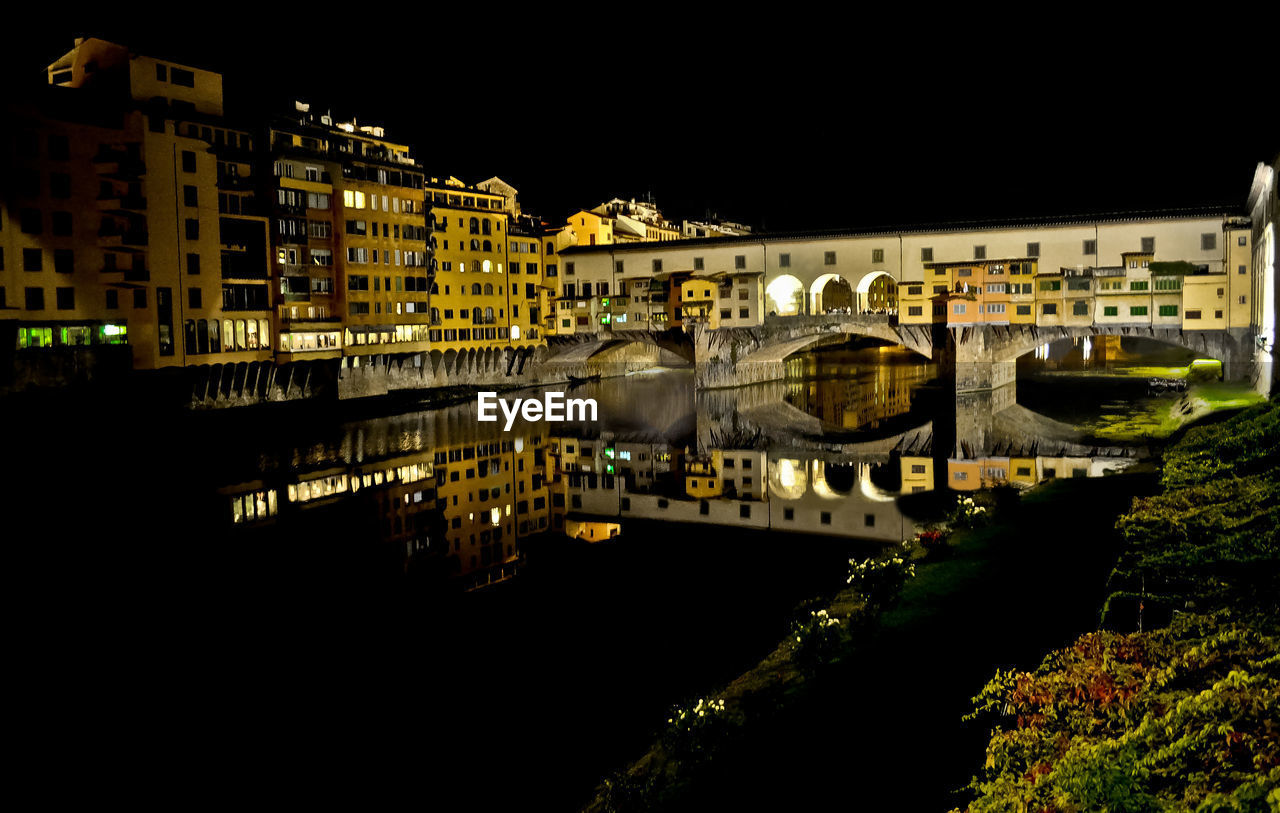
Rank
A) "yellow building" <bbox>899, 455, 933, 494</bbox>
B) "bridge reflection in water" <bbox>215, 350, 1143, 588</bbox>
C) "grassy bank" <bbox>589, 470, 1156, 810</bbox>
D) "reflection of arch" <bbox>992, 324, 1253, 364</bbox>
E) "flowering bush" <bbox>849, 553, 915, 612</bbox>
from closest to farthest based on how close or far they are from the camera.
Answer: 1. "grassy bank" <bbox>589, 470, 1156, 810</bbox>
2. "flowering bush" <bbox>849, 553, 915, 612</bbox>
3. "bridge reflection in water" <bbox>215, 350, 1143, 588</bbox>
4. "yellow building" <bbox>899, 455, 933, 494</bbox>
5. "reflection of arch" <bbox>992, 324, 1253, 364</bbox>

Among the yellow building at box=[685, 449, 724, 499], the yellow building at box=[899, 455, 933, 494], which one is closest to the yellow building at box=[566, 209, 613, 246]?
the yellow building at box=[685, 449, 724, 499]

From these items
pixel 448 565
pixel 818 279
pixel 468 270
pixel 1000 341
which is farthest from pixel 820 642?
pixel 468 270

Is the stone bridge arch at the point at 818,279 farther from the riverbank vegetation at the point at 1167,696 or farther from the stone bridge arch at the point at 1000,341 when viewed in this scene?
the riverbank vegetation at the point at 1167,696

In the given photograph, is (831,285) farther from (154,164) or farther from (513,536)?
(513,536)

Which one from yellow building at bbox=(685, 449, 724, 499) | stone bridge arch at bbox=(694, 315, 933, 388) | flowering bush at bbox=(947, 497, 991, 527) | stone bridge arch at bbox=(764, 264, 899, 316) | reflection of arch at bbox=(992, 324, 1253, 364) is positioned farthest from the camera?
stone bridge arch at bbox=(764, 264, 899, 316)

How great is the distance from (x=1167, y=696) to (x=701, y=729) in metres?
4.38

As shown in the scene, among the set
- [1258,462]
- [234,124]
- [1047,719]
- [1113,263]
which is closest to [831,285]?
[1113,263]

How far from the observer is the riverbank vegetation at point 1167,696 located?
163 inches

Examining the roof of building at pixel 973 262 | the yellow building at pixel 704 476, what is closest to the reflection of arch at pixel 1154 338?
the roof of building at pixel 973 262

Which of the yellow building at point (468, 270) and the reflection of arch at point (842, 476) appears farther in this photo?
the yellow building at point (468, 270)

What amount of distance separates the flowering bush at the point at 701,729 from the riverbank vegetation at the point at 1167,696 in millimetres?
2321

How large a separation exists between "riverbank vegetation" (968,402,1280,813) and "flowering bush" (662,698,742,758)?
2321mm

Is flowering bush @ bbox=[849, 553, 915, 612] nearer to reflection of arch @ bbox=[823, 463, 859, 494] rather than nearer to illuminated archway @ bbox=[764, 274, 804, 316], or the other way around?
reflection of arch @ bbox=[823, 463, 859, 494]

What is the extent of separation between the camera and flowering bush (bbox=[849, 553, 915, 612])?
11.5 metres
